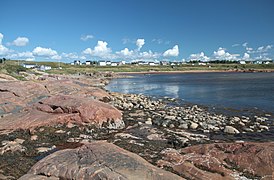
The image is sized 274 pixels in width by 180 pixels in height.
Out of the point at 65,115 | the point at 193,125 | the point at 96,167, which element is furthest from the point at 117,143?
the point at 193,125

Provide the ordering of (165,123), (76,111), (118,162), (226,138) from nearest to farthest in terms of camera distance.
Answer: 1. (118,162)
2. (226,138)
3. (76,111)
4. (165,123)

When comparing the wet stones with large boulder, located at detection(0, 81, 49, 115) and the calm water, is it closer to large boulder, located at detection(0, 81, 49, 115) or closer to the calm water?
large boulder, located at detection(0, 81, 49, 115)

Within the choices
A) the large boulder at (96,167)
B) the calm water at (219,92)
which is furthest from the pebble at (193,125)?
the calm water at (219,92)

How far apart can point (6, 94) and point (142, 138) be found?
14.3 metres

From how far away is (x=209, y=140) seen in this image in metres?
15.2

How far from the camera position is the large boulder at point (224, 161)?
8.95 metres

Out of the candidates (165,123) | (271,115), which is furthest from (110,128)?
(271,115)

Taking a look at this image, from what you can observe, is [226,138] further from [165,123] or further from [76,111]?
[76,111]

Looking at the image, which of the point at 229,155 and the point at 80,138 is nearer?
the point at 229,155

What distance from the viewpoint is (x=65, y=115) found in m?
16.9

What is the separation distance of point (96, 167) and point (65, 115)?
9322 mm

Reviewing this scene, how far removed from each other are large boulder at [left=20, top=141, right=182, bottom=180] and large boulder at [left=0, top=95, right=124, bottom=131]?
23.3ft

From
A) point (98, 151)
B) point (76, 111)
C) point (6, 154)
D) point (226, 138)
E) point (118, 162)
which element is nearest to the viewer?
point (118, 162)

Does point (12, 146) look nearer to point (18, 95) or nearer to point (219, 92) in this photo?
point (18, 95)
